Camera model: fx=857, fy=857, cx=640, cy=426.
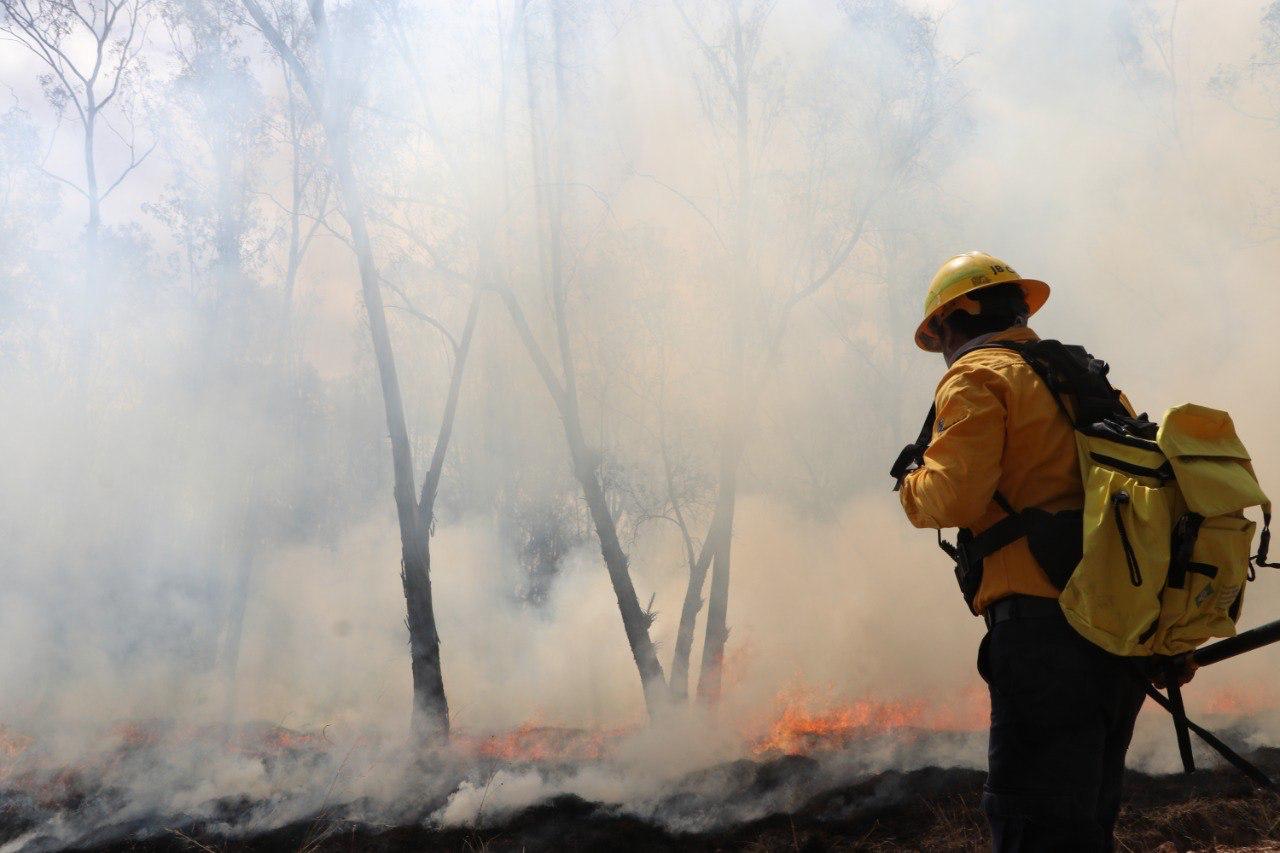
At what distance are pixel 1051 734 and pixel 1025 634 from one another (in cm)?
24

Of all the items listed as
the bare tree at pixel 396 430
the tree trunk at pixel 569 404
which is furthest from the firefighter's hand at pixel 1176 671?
the bare tree at pixel 396 430

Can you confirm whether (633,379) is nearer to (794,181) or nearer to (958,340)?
(794,181)

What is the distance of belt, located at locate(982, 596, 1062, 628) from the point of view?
2.18 meters

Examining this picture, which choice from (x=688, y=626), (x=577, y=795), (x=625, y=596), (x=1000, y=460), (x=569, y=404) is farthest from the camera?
(x=688, y=626)

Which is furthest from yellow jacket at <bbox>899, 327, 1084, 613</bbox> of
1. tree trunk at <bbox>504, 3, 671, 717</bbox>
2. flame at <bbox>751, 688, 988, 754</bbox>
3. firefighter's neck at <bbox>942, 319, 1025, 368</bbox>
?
tree trunk at <bbox>504, 3, 671, 717</bbox>

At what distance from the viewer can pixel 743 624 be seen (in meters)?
10.8

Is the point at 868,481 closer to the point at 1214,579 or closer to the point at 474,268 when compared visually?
the point at 474,268

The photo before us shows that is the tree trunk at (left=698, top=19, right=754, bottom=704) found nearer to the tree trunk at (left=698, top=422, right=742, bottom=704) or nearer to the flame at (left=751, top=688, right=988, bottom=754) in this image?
the tree trunk at (left=698, top=422, right=742, bottom=704)

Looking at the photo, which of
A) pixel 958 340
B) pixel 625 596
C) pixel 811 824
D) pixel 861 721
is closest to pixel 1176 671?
pixel 958 340

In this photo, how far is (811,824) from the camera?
5402 mm

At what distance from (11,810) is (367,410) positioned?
13009 mm

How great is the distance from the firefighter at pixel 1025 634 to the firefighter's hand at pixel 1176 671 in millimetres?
56

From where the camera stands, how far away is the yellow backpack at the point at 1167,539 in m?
2.01

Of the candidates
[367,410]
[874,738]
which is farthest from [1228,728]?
[367,410]
